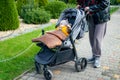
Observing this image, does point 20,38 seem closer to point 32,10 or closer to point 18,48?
point 18,48

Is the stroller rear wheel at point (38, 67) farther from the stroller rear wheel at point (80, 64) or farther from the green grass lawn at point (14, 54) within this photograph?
the stroller rear wheel at point (80, 64)

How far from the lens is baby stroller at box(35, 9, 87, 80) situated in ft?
15.9

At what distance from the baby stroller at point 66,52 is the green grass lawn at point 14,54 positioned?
0.52 metres

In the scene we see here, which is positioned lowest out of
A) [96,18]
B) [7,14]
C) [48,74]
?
[48,74]

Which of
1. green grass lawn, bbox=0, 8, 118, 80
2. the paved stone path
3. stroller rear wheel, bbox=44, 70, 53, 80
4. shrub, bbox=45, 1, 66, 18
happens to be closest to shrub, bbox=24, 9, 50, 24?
shrub, bbox=45, 1, 66, 18

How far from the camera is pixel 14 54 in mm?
6289

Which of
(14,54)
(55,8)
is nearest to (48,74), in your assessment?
(14,54)

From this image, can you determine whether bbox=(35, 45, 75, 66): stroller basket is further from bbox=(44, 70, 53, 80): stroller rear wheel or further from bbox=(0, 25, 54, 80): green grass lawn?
bbox=(0, 25, 54, 80): green grass lawn

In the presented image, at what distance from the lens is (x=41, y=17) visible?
11328 millimetres

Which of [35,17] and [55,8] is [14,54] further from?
[55,8]

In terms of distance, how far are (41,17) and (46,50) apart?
6463 mm

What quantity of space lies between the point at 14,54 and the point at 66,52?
1.70m

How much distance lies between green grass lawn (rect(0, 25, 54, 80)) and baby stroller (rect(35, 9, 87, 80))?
0.52 m

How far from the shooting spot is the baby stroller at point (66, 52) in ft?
15.9
